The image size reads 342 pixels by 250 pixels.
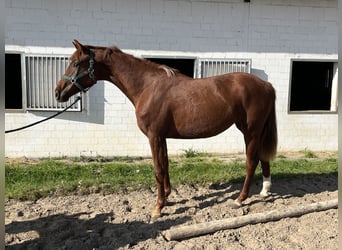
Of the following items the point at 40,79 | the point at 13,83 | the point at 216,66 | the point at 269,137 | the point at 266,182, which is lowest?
the point at 266,182

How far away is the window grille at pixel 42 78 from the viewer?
6656 mm

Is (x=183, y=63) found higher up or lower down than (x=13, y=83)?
higher up

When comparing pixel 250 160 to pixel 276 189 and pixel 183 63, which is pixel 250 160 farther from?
pixel 183 63

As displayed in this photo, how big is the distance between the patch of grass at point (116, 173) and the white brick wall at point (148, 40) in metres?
0.51

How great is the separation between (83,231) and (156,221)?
0.80 meters

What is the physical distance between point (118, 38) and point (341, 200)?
5.87m

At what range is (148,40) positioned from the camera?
689cm

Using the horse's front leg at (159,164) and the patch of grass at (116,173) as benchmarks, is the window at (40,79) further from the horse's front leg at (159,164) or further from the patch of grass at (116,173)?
the horse's front leg at (159,164)

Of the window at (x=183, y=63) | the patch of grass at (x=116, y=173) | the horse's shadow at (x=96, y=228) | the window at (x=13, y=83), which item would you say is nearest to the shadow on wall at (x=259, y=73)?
the window at (x=183, y=63)

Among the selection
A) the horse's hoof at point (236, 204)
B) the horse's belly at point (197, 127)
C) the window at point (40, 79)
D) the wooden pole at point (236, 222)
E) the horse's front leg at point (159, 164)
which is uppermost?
the window at point (40, 79)

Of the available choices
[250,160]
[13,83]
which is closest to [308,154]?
[250,160]

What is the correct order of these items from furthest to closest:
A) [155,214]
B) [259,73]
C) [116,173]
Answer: [259,73] → [116,173] → [155,214]

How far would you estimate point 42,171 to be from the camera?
573cm

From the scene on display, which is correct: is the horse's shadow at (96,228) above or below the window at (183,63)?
below
